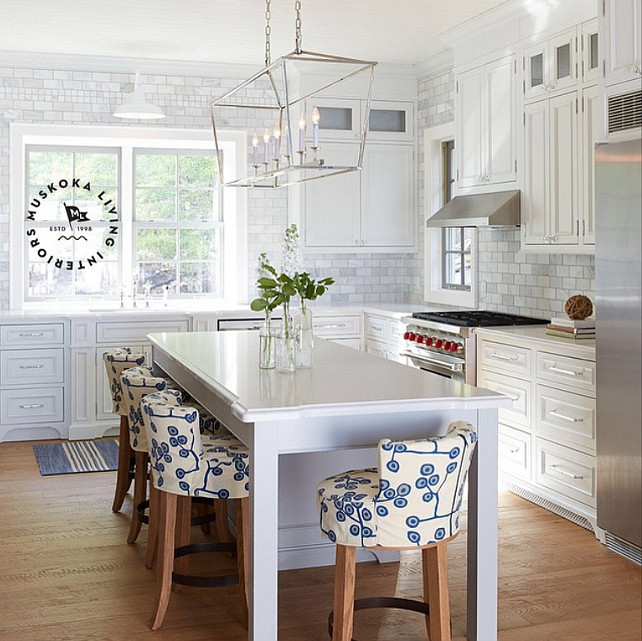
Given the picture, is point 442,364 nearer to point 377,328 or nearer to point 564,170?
point 377,328

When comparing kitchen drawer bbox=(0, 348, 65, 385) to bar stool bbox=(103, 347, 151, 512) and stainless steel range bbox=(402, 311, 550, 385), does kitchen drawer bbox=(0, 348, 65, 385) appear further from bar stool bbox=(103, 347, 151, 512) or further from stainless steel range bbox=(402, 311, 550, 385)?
stainless steel range bbox=(402, 311, 550, 385)

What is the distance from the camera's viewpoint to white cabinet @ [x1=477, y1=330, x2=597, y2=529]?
4.76m

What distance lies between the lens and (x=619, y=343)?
9.77ft

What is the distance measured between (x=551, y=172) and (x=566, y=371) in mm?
1264

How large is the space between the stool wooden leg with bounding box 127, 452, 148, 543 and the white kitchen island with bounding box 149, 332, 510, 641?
0.87 m

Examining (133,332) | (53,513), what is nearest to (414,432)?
(53,513)

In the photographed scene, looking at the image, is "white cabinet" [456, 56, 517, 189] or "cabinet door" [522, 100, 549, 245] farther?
"white cabinet" [456, 56, 517, 189]

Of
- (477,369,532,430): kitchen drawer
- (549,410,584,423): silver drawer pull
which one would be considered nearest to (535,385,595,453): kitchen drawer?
(549,410,584,423): silver drawer pull

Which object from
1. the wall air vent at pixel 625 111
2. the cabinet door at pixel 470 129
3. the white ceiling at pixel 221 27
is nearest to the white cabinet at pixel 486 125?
the cabinet door at pixel 470 129

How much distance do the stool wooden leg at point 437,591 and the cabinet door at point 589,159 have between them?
245 centimetres

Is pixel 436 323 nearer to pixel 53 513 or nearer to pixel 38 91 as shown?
pixel 53 513

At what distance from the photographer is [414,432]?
343 cm

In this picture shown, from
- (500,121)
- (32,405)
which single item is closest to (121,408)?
(32,405)

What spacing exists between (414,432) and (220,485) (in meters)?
0.76
